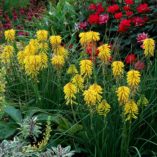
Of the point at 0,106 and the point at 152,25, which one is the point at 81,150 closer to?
the point at 0,106

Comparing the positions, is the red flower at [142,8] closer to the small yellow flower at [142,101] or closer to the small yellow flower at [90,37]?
the small yellow flower at [90,37]

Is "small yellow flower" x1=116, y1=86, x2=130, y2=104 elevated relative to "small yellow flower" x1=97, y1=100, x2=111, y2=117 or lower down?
elevated

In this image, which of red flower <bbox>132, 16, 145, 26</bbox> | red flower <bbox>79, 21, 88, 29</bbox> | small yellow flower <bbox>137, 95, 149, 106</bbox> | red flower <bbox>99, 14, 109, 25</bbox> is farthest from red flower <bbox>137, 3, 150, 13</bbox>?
small yellow flower <bbox>137, 95, 149, 106</bbox>

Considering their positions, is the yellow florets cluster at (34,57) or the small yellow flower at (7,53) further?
the small yellow flower at (7,53)

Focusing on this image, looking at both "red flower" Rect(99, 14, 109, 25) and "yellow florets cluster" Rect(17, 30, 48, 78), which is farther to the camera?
"red flower" Rect(99, 14, 109, 25)

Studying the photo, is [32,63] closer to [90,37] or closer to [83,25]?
[90,37]

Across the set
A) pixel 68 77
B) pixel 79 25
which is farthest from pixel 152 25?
pixel 68 77

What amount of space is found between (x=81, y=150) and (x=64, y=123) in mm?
225

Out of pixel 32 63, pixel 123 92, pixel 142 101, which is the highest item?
pixel 32 63

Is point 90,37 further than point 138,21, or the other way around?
point 138,21

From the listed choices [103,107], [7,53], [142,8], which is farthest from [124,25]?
[103,107]

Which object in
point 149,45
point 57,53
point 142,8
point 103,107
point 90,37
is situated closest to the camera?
point 103,107

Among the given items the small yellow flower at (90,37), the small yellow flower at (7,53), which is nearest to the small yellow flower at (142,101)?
the small yellow flower at (90,37)

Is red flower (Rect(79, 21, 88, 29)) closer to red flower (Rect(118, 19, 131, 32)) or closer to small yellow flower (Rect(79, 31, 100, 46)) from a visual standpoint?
red flower (Rect(118, 19, 131, 32))
